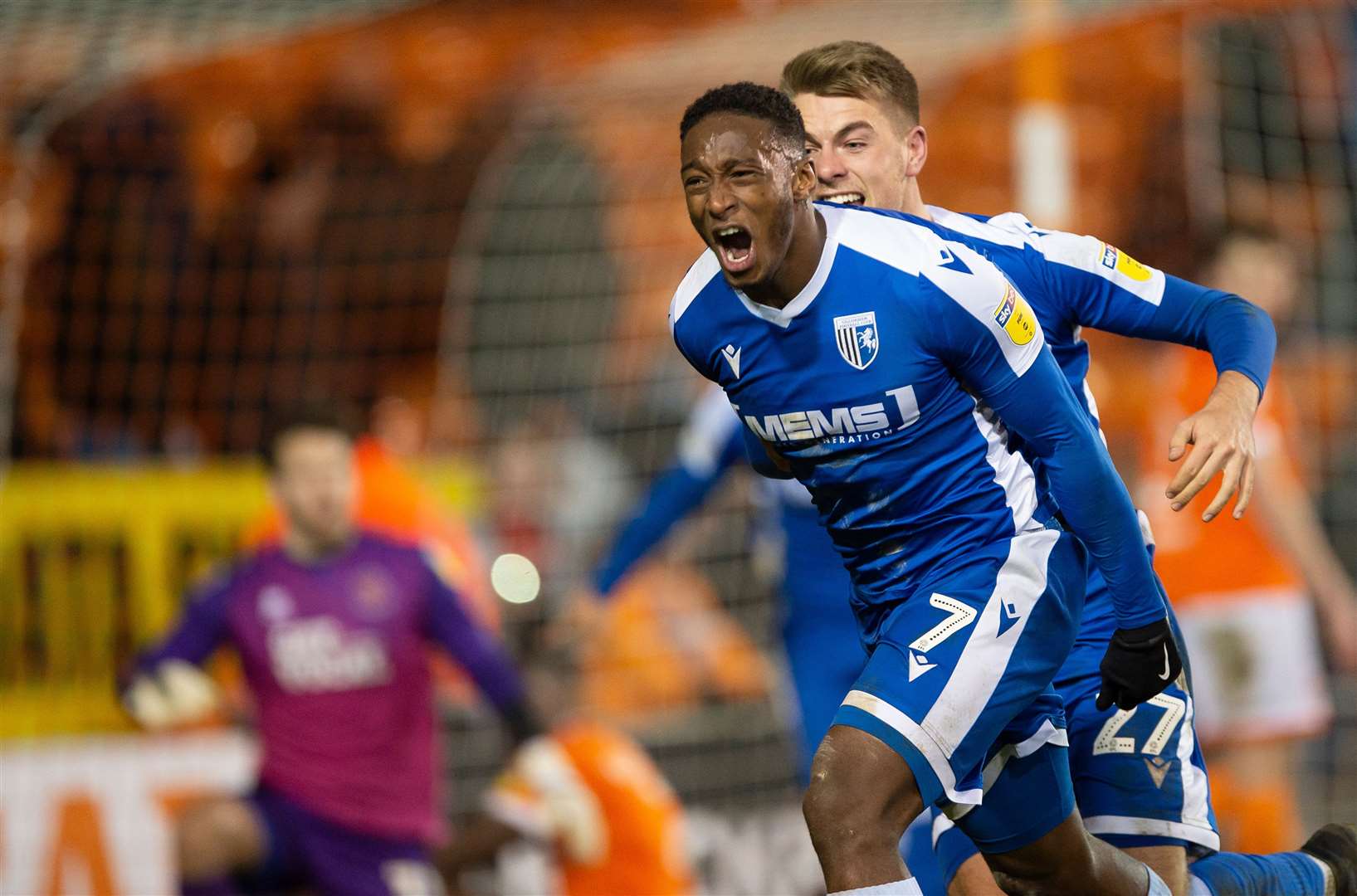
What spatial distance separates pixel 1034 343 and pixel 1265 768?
3680mm

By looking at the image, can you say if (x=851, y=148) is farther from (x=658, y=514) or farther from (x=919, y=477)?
(x=658, y=514)

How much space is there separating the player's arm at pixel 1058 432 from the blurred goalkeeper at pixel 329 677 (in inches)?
119

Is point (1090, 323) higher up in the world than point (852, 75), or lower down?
lower down

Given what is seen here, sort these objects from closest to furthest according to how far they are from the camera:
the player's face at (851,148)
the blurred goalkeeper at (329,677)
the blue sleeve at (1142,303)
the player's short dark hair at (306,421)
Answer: the blue sleeve at (1142,303) < the player's face at (851,148) < the blurred goalkeeper at (329,677) < the player's short dark hair at (306,421)

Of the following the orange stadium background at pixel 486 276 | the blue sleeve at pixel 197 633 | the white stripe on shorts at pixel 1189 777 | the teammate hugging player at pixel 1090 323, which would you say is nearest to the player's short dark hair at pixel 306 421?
the blue sleeve at pixel 197 633

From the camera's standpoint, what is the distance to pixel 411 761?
6102mm

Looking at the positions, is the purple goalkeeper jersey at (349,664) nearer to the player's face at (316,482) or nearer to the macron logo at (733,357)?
the player's face at (316,482)

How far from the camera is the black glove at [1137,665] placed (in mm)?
3281

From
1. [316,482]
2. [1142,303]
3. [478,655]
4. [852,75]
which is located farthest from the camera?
[316,482]

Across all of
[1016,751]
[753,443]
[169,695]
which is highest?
[753,443]

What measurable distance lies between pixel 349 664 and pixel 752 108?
3.46 m

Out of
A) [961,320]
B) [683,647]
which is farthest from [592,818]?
[961,320]

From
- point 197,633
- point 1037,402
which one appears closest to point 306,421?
point 197,633

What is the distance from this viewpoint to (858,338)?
3193 millimetres
